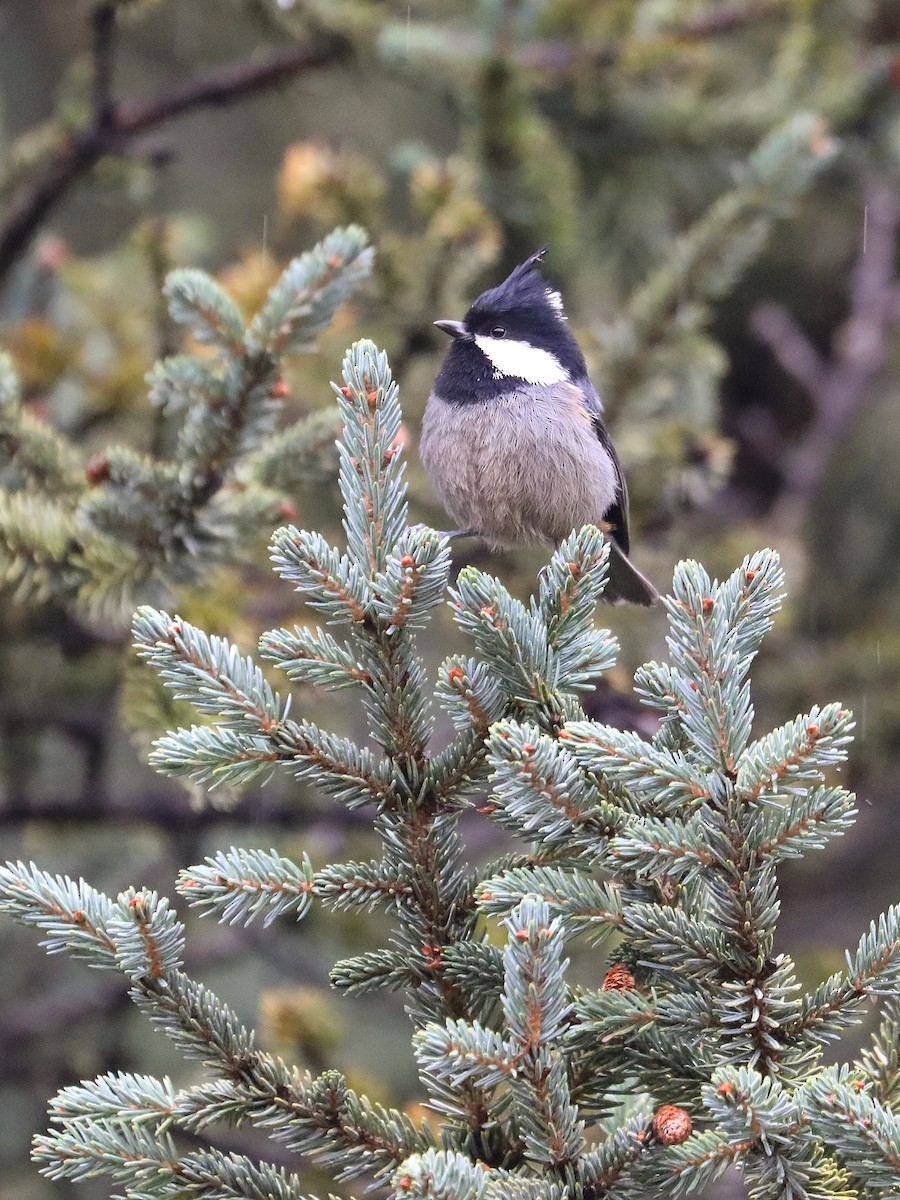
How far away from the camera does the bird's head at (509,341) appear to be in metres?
3.16

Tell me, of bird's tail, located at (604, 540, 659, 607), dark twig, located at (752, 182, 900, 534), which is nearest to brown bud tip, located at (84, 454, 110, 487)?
bird's tail, located at (604, 540, 659, 607)

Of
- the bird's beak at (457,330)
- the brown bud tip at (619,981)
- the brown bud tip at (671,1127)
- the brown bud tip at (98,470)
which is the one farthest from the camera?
the bird's beak at (457,330)

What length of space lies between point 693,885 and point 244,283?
2.62 metres

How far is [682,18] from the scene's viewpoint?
3.90m

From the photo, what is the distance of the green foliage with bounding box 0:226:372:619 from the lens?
2400mm

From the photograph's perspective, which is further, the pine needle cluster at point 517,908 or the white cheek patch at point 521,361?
the white cheek patch at point 521,361

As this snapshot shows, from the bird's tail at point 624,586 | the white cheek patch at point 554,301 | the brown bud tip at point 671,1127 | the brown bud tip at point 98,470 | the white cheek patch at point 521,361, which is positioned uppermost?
the white cheek patch at point 554,301

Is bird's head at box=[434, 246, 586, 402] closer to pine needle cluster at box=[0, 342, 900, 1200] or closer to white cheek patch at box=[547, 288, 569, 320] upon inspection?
white cheek patch at box=[547, 288, 569, 320]

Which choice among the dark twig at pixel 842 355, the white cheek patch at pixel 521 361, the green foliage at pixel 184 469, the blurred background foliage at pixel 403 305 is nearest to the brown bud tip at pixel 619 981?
the blurred background foliage at pixel 403 305

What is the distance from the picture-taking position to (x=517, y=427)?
312 centimetres

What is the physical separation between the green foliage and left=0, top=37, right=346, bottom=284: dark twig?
1057 mm

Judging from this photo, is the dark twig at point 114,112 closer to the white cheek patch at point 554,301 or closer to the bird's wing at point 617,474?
the white cheek patch at point 554,301

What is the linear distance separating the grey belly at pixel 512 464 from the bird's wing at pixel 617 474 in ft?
0.33

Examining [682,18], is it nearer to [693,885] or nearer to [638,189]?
[638,189]
